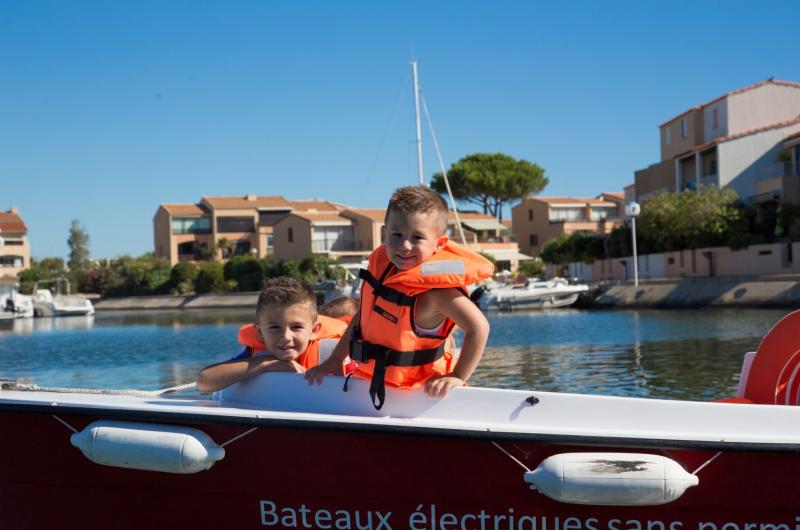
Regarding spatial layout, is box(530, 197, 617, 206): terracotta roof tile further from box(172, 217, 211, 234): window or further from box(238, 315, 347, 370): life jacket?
box(238, 315, 347, 370): life jacket

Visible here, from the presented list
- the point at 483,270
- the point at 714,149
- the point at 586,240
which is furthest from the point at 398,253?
the point at 586,240

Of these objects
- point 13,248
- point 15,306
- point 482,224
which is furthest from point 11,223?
point 482,224

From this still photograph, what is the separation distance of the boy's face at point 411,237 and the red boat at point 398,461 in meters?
0.63

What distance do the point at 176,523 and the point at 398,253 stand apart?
162 cm

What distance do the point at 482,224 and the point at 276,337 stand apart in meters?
63.7

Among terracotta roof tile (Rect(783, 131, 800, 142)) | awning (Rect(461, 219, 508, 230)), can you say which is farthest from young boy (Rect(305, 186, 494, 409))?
awning (Rect(461, 219, 508, 230))

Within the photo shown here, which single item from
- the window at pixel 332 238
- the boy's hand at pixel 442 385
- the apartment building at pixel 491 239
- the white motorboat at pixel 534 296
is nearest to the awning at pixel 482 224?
the apartment building at pixel 491 239

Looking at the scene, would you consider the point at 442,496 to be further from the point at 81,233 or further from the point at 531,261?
the point at 81,233

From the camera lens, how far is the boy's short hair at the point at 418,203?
3621 mm

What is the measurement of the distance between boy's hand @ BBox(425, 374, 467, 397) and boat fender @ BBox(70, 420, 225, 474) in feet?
3.07

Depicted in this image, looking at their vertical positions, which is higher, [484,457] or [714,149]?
[714,149]

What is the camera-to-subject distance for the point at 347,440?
12.0 ft

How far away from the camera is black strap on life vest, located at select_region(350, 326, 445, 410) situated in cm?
378

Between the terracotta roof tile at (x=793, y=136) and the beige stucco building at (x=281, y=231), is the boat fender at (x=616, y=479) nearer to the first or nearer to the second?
the terracotta roof tile at (x=793, y=136)
